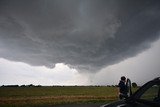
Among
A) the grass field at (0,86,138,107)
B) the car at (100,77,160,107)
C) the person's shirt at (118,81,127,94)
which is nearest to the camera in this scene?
the car at (100,77,160,107)

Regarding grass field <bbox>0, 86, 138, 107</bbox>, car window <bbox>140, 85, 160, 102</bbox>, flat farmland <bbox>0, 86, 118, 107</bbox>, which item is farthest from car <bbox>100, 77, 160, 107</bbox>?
grass field <bbox>0, 86, 138, 107</bbox>

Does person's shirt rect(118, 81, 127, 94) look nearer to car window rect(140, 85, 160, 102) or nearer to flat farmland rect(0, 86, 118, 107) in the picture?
car window rect(140, 85, 160, 102)

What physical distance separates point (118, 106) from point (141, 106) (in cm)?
54

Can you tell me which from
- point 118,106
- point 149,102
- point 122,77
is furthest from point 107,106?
point 122,77

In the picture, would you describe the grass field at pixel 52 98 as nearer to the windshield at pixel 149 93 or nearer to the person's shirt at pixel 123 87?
the person's shirt at pixel 123 87

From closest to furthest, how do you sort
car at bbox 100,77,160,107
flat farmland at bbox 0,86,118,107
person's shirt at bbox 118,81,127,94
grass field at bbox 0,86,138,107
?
car at bbox 100,77,160,107
person's shirt at bbox 118,81,127,94
flat farmland at bbox 0,86,118,107
grass field at bbox 0,86,138,107

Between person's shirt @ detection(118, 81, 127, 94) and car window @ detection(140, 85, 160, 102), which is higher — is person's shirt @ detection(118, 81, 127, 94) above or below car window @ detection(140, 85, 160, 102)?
above

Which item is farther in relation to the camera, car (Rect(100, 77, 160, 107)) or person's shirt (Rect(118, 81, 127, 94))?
person's shirt (Rect(118, 81, 127, 94))

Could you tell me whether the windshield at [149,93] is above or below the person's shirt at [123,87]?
below

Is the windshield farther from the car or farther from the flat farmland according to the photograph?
the flat farmland

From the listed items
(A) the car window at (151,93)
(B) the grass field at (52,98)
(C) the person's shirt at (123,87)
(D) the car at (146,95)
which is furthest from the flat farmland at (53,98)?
(A) the car window at (151,93)

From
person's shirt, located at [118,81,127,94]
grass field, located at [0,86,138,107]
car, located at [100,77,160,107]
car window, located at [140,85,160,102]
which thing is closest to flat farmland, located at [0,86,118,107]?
grass field, located at [0,86,138,107]

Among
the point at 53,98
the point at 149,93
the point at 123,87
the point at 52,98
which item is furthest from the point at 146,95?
the point at 53,98

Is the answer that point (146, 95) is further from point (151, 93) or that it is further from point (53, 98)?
point (53, 98)
